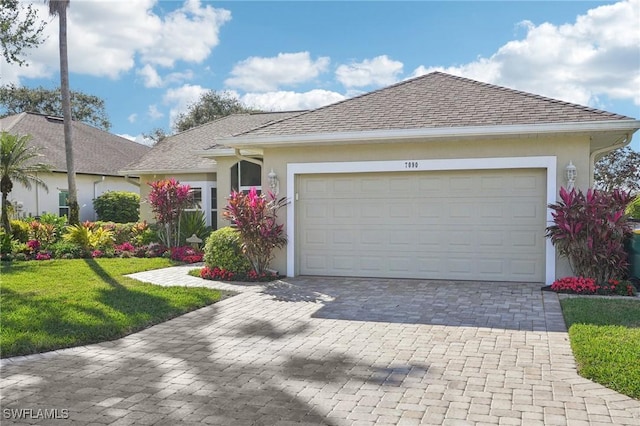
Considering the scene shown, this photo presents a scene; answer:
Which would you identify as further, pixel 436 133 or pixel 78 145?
pixel 78 145

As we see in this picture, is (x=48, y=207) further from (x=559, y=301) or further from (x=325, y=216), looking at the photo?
(x=559, y=301)

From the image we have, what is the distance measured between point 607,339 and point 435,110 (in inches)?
241

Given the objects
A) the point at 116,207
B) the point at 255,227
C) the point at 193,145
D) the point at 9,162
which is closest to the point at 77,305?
the point at 255,227

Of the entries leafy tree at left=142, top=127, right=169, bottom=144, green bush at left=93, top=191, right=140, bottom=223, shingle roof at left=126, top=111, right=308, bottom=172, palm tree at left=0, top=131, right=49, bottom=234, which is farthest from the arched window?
leafy tree at left=142, top=127, right=169, bottom=144

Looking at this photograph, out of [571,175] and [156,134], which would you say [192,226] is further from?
[156,134]

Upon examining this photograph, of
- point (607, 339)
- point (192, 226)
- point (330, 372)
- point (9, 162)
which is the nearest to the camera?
point (330, 372)

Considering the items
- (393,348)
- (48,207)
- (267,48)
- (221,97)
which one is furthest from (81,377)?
(221,97)

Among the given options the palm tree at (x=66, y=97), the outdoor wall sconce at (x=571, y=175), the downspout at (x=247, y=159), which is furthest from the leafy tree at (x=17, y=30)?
the outdoor wall sconce at (x=571, y=175)

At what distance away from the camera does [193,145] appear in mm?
19828

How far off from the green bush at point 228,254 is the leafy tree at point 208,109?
3014 centimetres

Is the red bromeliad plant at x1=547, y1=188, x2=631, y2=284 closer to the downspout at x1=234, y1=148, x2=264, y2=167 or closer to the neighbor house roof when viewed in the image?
the neighbor house roof

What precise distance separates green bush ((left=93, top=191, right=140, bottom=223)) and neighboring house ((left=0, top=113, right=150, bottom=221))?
0.77 meters

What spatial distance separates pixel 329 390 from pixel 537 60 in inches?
553

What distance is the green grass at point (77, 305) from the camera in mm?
6500
